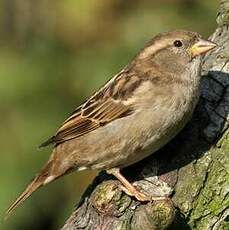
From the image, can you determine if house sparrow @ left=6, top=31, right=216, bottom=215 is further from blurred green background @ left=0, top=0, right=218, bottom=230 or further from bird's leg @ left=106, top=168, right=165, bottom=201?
blurred green background @ left=0, top=0, right=218, bottom=230

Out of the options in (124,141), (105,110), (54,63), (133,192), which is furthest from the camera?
(54,63)

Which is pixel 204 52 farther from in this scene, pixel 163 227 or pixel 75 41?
pixel 75 41

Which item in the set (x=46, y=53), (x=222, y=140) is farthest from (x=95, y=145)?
(x=46, y=53)

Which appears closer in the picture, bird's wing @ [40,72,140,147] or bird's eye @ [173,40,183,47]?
bird's wing @ [40,72,140,147]

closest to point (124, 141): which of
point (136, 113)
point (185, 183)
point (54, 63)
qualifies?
point (136, 113)

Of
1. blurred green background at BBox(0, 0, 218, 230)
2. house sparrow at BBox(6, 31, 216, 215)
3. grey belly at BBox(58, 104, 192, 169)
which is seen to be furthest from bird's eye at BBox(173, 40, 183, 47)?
blurred green background at BBox(0, 0, 218, 230)

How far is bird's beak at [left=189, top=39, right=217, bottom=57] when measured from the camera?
4.27 meters

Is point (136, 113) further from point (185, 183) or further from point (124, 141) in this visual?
point (185, 183)

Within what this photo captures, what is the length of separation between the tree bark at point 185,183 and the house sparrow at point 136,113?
65 mm

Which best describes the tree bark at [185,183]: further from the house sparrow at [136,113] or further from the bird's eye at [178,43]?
the bird's eye at [178,43]

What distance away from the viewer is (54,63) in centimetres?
575

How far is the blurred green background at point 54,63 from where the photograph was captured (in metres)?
5.55

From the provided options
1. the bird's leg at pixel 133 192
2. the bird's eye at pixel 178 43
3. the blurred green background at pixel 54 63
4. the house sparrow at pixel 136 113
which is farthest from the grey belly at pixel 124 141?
the blurred green background at pixel 54 63

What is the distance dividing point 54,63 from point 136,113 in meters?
1.57
